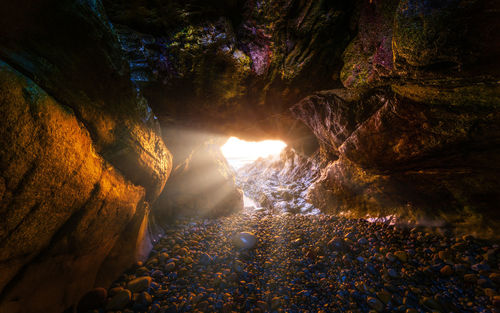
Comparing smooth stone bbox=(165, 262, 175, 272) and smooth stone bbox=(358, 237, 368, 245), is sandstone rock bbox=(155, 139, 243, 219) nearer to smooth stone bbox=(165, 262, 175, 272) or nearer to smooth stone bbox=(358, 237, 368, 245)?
smooth stone bbox=(165, 262, 175, 272)

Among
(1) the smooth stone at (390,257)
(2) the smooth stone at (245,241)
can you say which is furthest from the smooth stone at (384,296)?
(2) the smooth stone at (245,241)

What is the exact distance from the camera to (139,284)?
287cm

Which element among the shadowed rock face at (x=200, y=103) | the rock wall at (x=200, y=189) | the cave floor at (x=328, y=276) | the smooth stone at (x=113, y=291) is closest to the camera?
the shadowed rock face at (x=200, y=103)

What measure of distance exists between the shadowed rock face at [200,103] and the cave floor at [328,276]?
28.9 inches

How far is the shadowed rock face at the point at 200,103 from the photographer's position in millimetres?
1670

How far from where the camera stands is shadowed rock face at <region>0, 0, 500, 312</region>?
5.48ft

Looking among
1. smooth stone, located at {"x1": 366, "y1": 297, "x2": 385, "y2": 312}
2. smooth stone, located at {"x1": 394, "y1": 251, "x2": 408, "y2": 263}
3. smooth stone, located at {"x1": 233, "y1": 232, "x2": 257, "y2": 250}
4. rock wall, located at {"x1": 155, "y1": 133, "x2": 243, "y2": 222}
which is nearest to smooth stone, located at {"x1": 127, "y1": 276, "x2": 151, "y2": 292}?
smooth stone, located at {"x1": 233, "y1": 232, "x2": 257, "y2": 250}

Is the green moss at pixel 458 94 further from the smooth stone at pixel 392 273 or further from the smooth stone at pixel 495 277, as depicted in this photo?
the smooth stone at pixel 392 273

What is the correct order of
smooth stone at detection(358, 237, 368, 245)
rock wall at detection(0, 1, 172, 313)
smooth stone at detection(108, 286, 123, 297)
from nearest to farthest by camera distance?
rock wall at detection(0, 1, 172, 313) → smooth stone at detection(108, 286, 123, 297) → smooth stone at detection(358, 237, 368, 245)

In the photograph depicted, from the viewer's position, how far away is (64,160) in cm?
187

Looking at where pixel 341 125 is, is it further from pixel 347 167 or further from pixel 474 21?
pixel 474 21

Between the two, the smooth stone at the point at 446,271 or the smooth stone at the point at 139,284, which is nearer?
the smooth stone at the point at 446,271

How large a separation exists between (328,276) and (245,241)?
2321 millimetres

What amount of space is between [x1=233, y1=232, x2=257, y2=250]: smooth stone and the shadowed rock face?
2.63 metres
